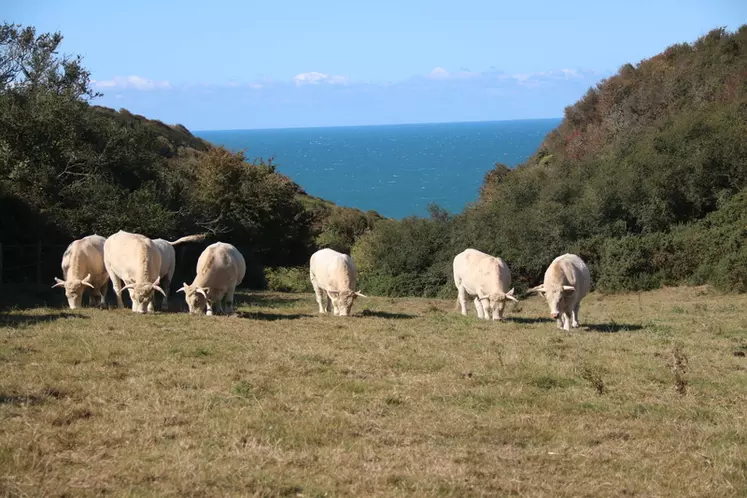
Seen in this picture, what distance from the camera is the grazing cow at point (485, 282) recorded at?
65.5ft

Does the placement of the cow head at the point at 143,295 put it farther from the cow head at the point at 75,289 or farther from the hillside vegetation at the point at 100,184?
the hillside vegetation at the point at 100,184

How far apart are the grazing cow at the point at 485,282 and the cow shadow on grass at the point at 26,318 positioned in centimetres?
907

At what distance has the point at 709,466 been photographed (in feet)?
27.3

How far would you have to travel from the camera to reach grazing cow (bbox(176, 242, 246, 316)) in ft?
63.7

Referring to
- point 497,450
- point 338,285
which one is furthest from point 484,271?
point 497,450

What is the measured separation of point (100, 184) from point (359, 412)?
24.6 metres

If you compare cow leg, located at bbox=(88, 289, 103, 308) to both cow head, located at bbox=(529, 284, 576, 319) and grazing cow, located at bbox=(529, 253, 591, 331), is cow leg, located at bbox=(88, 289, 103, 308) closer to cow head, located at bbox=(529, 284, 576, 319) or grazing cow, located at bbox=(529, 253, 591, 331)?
grazing cow, located at bbox=(529, 253, 591, 331)

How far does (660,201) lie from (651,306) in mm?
13096

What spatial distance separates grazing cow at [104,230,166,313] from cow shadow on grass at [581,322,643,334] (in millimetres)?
9731

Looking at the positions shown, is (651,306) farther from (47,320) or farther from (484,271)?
(47,320)

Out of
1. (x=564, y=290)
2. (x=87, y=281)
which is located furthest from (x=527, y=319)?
(x=87, y=281)

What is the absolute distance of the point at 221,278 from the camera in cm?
1997

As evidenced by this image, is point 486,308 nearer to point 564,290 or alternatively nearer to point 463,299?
point 564,290

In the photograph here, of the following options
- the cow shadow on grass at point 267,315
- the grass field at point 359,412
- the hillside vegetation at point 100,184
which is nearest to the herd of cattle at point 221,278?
the cow shadow on grass at point 267,315
